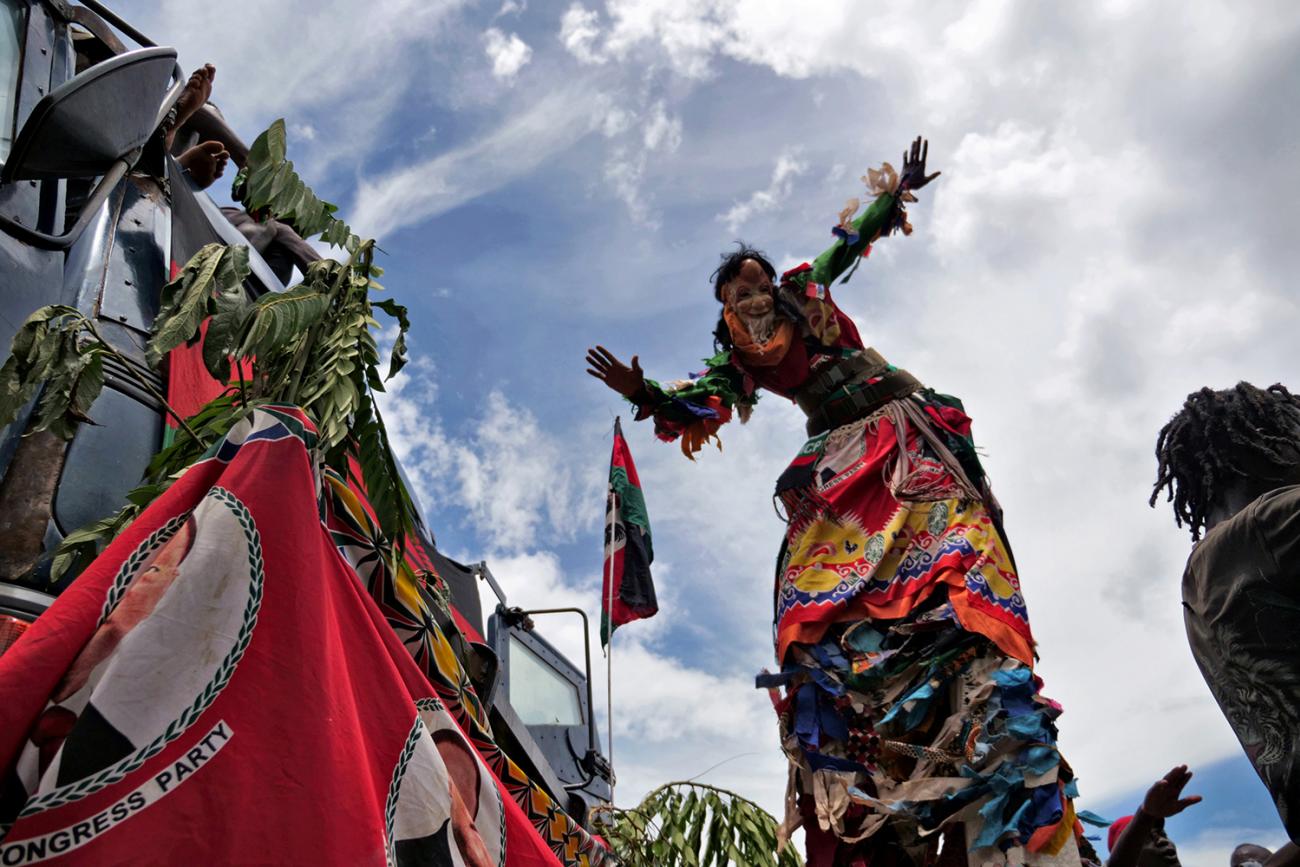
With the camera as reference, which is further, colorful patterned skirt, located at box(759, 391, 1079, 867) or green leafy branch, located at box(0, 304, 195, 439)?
colorful patterned skirt, located at box(759, 391, 1079, 867)

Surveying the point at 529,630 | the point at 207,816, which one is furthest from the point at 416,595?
the point at 529,630

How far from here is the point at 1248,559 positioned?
10.3ft

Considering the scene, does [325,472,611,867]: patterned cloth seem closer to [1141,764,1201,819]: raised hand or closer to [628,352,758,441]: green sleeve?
[1141,764,1201,819]: raised hand

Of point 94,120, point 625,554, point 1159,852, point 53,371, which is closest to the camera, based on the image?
point 53,371

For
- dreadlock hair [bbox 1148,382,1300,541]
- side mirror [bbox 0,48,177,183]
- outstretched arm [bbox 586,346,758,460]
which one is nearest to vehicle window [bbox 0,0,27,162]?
side mirror [bbox 0,48,177,183]

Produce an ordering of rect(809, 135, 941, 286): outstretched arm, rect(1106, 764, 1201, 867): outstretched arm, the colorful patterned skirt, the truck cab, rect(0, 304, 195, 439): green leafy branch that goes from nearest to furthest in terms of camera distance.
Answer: rect(0, 304, 195, 439): green leafy branch → the truck cab → rect(1106, 764, 1201, 867): outstretched arm → the colorful patterned skirt → rect(809, 135, 941, 286): outstretched arm

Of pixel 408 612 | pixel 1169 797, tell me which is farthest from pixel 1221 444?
pixel 408 612

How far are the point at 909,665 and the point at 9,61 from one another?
10.9ft

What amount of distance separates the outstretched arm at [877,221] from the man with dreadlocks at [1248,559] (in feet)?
5.29

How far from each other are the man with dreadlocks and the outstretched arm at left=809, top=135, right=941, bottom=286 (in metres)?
1.61

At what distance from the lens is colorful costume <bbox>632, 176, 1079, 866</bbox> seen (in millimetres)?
3613

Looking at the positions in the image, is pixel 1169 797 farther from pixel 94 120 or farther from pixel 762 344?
pixel 94 120

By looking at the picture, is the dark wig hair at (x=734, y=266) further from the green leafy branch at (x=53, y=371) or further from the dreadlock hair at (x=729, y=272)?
the green leafy branch at (x=53, y=371)

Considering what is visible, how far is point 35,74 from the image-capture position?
324cm
